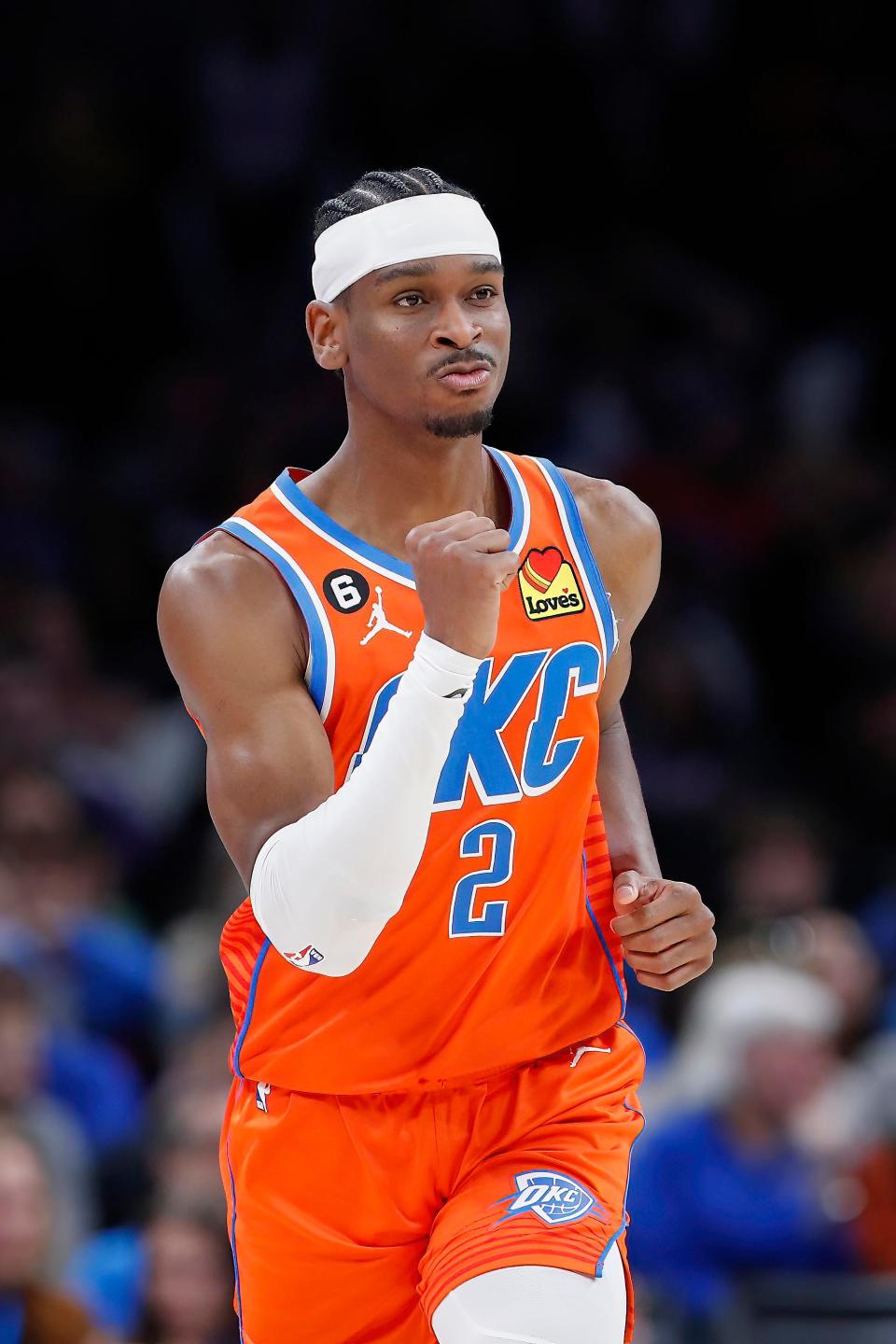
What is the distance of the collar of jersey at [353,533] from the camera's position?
3.91 meters

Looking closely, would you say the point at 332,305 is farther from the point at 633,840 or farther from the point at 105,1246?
the point at 105,1246

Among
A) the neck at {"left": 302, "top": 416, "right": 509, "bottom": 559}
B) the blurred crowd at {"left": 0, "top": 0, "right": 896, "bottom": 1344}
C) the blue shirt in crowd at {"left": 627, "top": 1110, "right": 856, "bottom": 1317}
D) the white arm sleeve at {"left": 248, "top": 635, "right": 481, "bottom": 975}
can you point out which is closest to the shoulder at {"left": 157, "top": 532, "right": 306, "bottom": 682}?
the neck at {"left": 302, "top": 416, "right": 509, "bottom": 559}

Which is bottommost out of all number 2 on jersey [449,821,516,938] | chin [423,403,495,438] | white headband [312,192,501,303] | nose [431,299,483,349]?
number 2 on jersey [449,821,516,938]

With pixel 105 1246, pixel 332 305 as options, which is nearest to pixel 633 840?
pixel 332 305

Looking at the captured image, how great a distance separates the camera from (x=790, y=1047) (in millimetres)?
6977

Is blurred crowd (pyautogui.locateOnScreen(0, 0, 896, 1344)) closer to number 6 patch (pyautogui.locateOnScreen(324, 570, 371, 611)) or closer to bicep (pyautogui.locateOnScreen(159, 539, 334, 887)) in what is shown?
bicep (pyautogui.locateOnScreen(159, 539, 334, 887))

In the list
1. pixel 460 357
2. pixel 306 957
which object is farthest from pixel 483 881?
pixel 460 357

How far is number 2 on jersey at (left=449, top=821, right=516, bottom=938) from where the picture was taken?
151 inches

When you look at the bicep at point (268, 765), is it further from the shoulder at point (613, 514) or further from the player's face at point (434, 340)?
the shoulder at point (613, 514)

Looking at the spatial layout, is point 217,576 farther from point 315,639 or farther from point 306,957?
point 306,957

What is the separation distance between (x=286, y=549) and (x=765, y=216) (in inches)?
339

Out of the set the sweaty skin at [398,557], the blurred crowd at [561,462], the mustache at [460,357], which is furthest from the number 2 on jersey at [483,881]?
the blurred crowd at [561,462]

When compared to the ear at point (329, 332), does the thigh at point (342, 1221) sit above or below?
below

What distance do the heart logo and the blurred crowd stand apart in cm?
332
